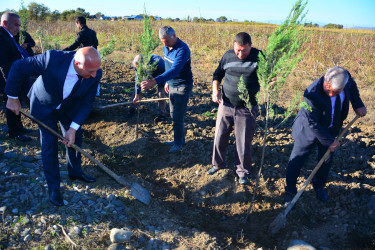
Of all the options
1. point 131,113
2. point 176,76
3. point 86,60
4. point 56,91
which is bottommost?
point 131,113

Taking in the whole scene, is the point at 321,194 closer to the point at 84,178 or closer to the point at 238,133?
the point at 238,133

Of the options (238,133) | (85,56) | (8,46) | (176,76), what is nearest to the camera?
(85,56)

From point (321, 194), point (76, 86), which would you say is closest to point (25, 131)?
point (76, 86)

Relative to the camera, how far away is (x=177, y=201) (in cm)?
411

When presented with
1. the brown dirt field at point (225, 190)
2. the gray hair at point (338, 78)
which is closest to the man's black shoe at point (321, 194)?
the brown dirt field at point (225, 190)

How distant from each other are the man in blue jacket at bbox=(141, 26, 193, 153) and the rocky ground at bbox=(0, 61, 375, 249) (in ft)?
1.90

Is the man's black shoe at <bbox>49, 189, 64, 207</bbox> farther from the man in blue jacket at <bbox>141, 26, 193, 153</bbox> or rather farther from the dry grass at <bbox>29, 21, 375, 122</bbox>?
the dry grass at <bbox>29, 21, 375, 122</bbox>

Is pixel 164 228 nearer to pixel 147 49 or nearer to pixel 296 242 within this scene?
pixel 296 242

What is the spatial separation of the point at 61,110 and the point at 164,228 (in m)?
1.98

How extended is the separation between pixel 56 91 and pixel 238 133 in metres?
2.46

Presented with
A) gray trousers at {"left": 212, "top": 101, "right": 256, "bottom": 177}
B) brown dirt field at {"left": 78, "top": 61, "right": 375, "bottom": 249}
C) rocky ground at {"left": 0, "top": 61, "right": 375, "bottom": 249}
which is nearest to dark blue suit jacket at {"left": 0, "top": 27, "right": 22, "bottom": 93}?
rocky ground at {"left": 0, "top": 61, "right": 375, "bottom": 249}

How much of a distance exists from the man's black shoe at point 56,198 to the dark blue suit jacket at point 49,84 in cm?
97

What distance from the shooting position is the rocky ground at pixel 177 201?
320cm

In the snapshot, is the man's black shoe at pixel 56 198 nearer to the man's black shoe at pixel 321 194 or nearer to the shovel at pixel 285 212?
the shovel at pixel 285 212
